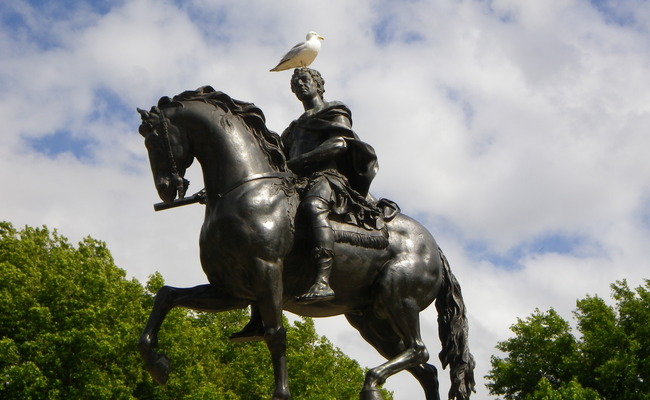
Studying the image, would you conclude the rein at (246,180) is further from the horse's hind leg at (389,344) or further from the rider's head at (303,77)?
the horse's hind leg at (389,344)

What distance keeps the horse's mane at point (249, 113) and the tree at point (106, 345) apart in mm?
18793

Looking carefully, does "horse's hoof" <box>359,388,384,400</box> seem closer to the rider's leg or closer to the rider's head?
the rider's leg

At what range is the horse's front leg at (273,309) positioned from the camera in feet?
31.5

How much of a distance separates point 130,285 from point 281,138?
24.5 metres

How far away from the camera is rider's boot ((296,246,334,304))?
9.70m

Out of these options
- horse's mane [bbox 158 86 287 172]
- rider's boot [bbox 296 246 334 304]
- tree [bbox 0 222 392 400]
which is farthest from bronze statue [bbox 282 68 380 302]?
tree [bbox 0 222 392 400]

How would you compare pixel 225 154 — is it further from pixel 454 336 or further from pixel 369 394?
pixel 454 336

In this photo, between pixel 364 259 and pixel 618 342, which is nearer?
pixel 364 259

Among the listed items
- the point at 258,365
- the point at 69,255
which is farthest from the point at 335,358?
the point at 69,255

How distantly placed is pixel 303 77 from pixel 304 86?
0.12 metres

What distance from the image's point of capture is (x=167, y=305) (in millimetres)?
9953

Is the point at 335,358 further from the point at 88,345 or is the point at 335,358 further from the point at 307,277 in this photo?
the point at 307,277

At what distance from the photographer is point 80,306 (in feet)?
99.5

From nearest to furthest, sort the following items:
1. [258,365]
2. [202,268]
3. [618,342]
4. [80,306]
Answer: [202,268] → [80,306] → [258,365] → [618,342]
